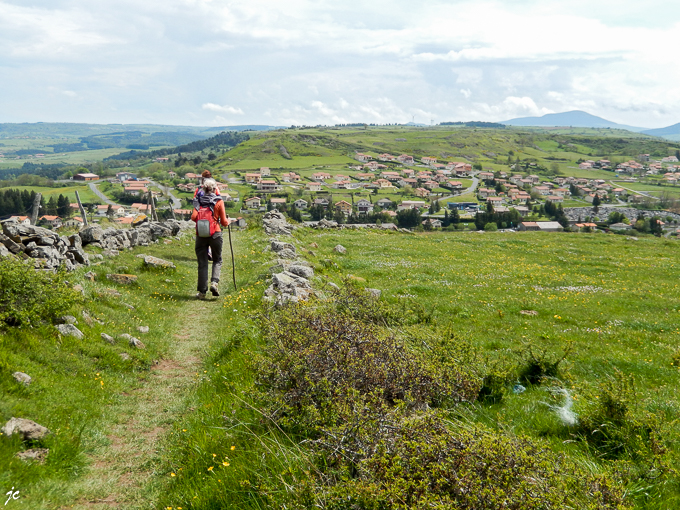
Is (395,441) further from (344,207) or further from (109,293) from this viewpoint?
(344,207)

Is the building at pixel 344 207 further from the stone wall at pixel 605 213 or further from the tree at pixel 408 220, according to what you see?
the stone wall at pixel 605 213

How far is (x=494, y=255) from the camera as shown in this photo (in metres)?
32.9

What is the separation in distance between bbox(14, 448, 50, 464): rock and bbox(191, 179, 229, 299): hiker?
10212 mm

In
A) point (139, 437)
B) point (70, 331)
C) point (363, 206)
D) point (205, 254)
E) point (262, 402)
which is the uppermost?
point (205, 254)

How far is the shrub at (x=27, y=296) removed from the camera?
8250 millimetres

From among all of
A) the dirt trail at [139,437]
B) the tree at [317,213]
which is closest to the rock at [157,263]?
the dirt trail at [139,437]

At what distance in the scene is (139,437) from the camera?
7000 mm

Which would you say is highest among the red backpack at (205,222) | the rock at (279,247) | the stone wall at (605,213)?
the red backpack at (205,222)

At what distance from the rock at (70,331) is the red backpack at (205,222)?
683 cm

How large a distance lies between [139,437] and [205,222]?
9.87 m

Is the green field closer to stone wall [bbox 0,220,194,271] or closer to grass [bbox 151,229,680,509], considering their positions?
grass [bbox 151,229,680,509]

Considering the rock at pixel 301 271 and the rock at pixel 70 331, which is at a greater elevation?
the rock at pixel 70 331

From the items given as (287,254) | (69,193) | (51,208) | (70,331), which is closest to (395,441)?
(70,331)

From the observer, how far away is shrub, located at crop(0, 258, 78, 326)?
825cm
